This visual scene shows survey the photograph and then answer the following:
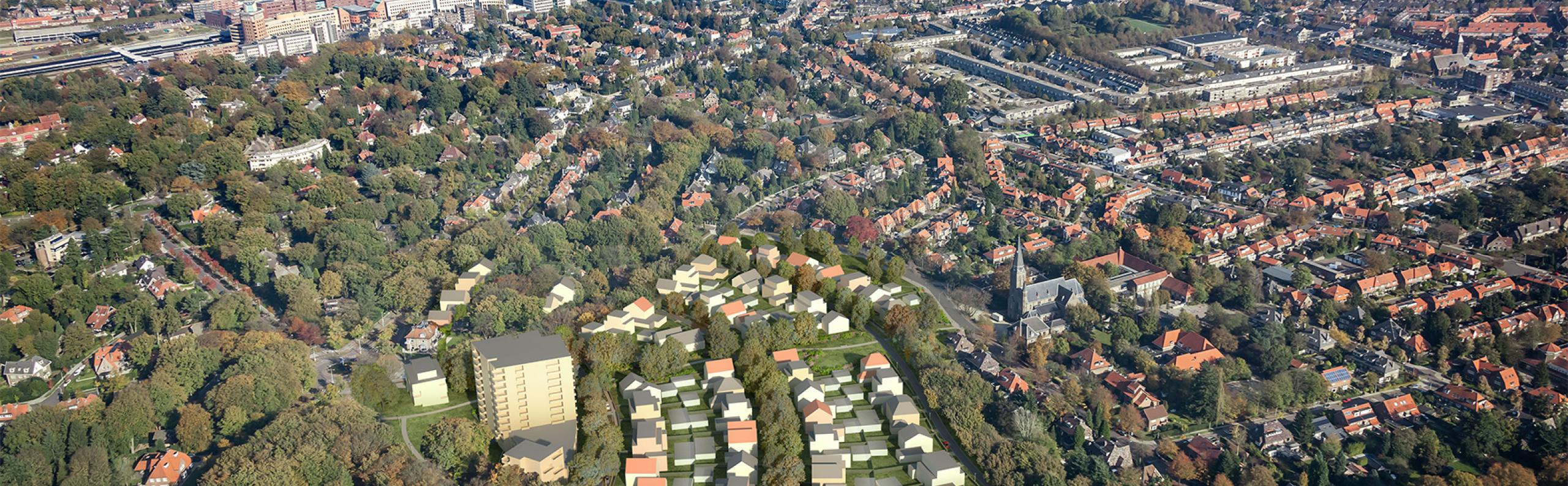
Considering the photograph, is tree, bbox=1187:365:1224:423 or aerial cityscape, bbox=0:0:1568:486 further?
tree, bbox=1187:365:1224:423

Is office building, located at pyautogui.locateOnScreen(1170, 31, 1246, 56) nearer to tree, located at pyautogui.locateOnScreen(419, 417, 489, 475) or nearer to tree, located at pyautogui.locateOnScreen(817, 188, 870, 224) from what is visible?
tree, located at pyautogui.locateOnScreen(817, 188, 870, 224)

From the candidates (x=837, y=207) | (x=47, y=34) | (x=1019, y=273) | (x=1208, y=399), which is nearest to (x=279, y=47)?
(x=47, y=34)

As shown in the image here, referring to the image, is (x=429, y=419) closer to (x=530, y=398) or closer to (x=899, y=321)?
(x=530, y=398)

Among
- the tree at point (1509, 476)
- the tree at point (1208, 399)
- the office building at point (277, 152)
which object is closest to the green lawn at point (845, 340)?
the tree at point (1208, 399)

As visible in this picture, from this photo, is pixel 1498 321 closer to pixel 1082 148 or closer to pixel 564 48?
pixel 1082 148

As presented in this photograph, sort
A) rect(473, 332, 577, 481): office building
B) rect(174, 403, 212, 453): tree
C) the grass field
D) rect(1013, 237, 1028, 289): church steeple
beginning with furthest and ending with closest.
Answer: the grass field → rect(1013, 237, 1028, 289): church steeple → rect(174, 403, 212, 453): tree → rect(473, 332, 577, 481): office building

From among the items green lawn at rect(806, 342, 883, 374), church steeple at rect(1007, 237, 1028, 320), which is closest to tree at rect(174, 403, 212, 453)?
green lawn at rect(806, 342, 883, 374)

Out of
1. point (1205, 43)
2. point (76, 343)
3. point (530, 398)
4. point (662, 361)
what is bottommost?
point (1205, 43)
